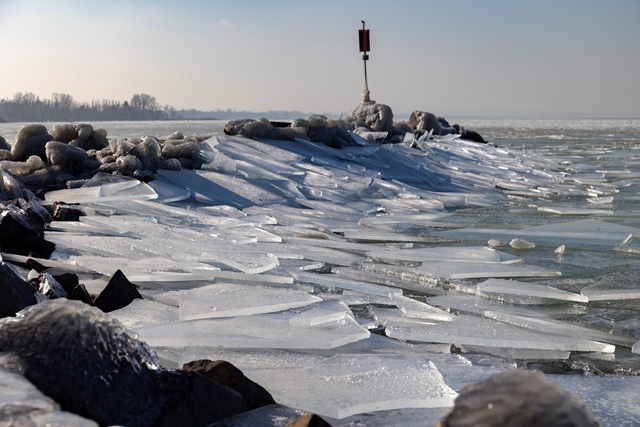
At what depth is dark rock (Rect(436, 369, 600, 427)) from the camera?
2.56 feet

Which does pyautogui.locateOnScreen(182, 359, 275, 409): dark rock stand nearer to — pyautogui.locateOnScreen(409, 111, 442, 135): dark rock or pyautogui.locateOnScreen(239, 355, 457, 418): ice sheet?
pyautogui.locateOnScreen(239, 355, 457, 418): ice sheet

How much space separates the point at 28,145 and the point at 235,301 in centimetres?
422

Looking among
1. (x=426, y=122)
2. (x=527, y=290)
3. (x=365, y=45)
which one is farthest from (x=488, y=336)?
(x=365, y=45)

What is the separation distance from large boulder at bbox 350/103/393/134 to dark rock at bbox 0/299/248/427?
1093 centimetres

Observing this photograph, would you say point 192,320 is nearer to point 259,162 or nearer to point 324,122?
point 259,162

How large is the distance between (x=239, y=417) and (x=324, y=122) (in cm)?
756

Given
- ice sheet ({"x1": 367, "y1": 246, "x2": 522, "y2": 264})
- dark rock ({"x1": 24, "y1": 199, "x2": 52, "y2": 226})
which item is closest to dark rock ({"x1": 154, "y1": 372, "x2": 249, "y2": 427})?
ice sheet ({"x1": 367, "y1": 246, "x2": 522, "y2": 264})

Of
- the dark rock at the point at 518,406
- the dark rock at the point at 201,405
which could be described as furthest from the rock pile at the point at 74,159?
the dark rock at the point at 518,406

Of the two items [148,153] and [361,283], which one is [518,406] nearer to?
[361,283]

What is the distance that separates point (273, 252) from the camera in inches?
139

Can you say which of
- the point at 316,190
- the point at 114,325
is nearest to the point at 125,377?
the point at 114,325

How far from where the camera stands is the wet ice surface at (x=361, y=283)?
6.06 ft

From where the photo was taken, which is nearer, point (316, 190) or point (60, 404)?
point (60, 404)

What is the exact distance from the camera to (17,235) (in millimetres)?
3002
